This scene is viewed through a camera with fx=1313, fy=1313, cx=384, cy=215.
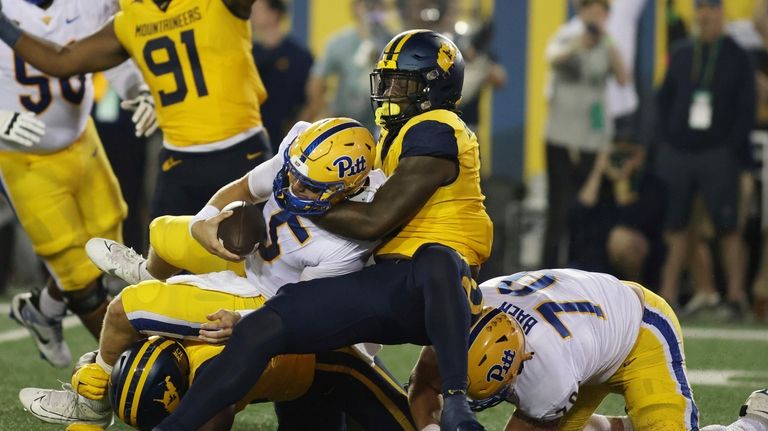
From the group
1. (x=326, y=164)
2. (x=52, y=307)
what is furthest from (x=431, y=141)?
(x=52, y=307)

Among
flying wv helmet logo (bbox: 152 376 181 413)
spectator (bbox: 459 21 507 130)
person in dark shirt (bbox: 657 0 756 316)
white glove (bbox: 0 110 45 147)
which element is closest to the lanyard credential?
person in dark shirt (bbox: 657 0 756 316)

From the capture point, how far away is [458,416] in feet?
11.2

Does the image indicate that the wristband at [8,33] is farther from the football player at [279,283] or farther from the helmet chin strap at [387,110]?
the helmet chin strap at [387,110]

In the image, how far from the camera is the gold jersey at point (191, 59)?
5117 mm

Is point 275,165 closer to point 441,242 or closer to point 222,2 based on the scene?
point 441,242

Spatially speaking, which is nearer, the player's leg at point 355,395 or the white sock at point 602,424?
the player's leg at point 355,395

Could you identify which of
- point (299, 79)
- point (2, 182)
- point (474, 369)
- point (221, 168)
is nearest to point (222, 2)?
point (221, 168)

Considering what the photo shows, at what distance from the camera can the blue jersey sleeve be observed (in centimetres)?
389

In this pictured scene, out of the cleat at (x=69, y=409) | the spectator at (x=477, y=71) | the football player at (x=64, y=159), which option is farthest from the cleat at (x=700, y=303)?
the cleat at (x=69, y=409)

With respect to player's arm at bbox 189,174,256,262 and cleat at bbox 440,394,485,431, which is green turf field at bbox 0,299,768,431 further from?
cleat at bbox 440,394,485,431

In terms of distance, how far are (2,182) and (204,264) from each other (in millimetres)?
1657

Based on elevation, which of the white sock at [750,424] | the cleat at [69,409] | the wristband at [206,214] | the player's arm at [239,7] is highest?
the player's arm at [239,7]

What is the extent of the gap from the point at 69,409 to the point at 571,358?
5.10 ft

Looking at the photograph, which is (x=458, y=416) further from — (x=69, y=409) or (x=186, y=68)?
(x=186, y=68)
